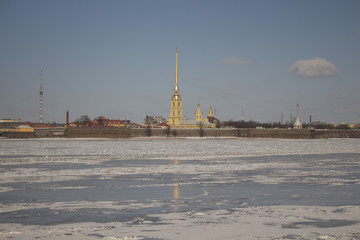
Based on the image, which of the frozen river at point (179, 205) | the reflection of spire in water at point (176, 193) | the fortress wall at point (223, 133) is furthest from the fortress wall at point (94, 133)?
the reflection of spire in water at point (176, 193)

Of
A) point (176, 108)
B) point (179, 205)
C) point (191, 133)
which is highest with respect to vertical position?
point (176, 108)

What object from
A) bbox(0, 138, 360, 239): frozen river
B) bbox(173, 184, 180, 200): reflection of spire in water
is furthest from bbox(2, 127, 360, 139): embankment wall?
bbox(173, 184, 180, 200): reflection of spire in water

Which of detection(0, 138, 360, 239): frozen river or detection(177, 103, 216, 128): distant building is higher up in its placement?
detection(177, 103, 216, 128): distant building

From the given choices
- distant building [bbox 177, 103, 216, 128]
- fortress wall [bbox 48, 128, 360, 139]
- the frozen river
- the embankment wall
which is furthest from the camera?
distant building [bbox 177, 103, 216, 128]

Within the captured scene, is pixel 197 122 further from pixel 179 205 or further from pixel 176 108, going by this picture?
pixel 179 205

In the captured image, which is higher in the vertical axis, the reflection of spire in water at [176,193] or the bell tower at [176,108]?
the bell tower at [176,108]

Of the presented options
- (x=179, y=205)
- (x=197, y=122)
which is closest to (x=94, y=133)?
(x=197, y=122)

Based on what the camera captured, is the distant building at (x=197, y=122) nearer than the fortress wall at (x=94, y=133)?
No

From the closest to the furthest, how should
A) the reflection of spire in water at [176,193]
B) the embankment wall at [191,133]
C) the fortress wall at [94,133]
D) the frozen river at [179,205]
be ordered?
1. the frozen river at [179,205]
2. the reflection of spire in water at [176,193]
3. the fortress wall at [94,133]
4. the embankment wall at [191,133]

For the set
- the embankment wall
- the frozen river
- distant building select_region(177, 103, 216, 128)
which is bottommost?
the frozen river

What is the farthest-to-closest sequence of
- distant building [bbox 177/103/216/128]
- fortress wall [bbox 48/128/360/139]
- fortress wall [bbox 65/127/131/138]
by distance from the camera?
1. distant building [bbox 177/103/216/128]
2. fortress wall [bbox 48/128/360/139]
3. fortress wall [bbox 65/127/131/138]

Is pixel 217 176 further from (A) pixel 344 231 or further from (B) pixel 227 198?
(A) pixel 344 231

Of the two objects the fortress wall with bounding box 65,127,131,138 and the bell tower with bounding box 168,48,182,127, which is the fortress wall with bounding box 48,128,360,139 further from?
the bell tower with bounding box 168,48,182,127

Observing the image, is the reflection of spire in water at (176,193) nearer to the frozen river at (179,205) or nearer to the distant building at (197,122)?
the frozen river at (179,205)
